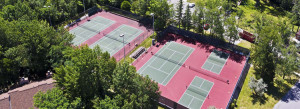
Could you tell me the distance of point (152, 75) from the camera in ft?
152

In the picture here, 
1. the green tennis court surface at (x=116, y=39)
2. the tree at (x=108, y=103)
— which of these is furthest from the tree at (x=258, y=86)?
the green tennis court surface at (x=116, y=39)

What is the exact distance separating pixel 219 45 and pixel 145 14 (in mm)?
21194

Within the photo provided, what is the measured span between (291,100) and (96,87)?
34.3 metres

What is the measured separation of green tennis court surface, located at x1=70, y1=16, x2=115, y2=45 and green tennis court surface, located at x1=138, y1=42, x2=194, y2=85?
60.1 ft

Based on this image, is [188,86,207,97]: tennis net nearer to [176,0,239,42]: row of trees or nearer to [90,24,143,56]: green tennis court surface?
[176,0,239,42]: row of trees

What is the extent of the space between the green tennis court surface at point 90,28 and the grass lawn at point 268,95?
37.8m

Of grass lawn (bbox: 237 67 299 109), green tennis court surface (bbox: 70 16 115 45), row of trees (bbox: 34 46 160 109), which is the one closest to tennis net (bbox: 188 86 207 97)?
grass lawn (bbox: 237 67 299 109)

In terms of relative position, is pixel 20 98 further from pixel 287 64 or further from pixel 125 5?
pixel 287 64

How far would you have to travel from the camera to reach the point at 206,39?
2205 inches

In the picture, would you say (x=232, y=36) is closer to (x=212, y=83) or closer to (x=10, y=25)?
(x=212, y=83)

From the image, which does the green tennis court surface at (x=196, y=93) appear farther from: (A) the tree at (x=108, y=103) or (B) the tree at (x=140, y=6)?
(B) the tree at (x=140, y=6)

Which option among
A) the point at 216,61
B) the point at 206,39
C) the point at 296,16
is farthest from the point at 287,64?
the point at 296,16

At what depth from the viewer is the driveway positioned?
4037cm

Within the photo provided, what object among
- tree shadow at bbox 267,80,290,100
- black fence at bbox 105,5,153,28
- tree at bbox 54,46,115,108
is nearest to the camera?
tree at bbox 54,46,115,108
